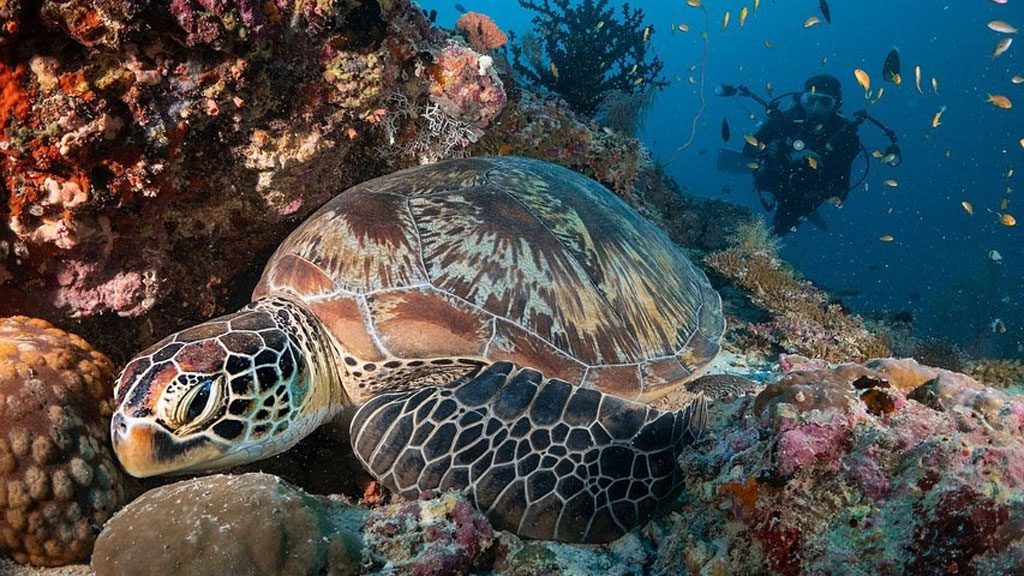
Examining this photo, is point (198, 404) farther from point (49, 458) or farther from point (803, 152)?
point (803, 152)

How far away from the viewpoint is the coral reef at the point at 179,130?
2.01 m

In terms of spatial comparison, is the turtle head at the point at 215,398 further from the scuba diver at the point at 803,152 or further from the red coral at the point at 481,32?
the scuba diver at the point at 803,152

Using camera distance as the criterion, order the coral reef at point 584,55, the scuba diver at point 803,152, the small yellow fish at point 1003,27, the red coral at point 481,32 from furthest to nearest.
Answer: the scuba diver at point 803,152, the coral reef at point 584,55, the small yellow fish at point 1003,27, the red coral at point 481,32

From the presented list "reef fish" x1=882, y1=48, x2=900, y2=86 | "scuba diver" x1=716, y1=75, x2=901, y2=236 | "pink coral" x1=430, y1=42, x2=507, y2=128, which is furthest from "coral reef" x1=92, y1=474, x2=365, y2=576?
"scuba diver" x1=716, y1=75, x2=901, y2=236

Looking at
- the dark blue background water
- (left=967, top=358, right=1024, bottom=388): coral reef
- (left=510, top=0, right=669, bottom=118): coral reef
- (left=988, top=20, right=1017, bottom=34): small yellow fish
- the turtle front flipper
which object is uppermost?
the dark blue background water

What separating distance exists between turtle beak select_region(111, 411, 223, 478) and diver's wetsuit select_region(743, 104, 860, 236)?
39.2ft

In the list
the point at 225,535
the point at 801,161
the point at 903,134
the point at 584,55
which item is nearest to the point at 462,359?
the point at 225,535

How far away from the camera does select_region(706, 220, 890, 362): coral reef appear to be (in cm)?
477

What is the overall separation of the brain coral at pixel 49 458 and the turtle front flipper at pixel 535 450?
3.11 feet

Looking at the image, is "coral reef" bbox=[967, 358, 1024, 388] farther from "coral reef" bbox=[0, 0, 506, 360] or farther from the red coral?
the red coral

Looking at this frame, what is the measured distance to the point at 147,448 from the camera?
2.01 m

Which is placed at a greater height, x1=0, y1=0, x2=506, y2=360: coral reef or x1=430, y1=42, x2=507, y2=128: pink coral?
x1=430, y1=42, x2=507, y2=128: pink coral

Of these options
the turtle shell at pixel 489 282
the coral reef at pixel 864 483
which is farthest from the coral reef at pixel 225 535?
the coral reef at pixel 864 483

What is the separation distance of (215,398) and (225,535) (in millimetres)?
635
